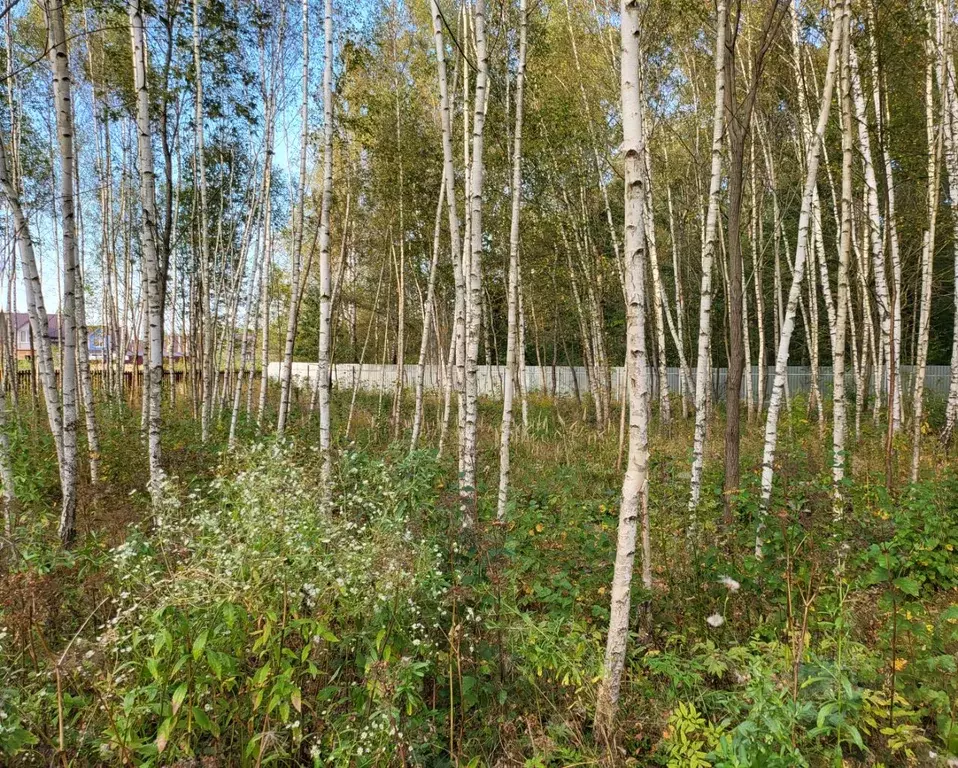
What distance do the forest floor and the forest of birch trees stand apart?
3 cm

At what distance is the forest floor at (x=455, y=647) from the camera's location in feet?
6.09

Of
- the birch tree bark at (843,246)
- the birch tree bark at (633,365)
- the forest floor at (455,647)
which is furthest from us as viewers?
the birch tree bark at (843,246)

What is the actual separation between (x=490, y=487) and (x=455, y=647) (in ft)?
12.1

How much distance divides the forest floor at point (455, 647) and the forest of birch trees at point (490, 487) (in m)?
0.03

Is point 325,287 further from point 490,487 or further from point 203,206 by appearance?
point 203,206

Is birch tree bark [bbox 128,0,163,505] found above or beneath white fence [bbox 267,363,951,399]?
above

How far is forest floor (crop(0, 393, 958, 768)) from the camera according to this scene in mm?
1856

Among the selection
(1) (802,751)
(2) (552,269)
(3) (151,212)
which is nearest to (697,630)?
(1) (802,751)

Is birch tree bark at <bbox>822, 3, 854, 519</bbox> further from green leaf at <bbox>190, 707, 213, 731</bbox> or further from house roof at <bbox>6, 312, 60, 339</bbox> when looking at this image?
house roof at <bbox>6, 312, 60, 339</bbox>

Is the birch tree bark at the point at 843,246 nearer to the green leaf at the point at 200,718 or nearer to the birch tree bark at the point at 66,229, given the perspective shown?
the green leaf at the point at 200,718

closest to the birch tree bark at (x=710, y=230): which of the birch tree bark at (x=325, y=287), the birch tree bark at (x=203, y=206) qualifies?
the birch tree bark at (x=325, y=287)

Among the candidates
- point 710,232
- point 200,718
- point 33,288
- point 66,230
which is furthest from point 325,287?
point 200,718

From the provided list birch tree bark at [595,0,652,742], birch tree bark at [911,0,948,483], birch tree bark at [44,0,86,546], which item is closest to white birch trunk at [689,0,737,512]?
birch tree bark at [595,0,652,742]

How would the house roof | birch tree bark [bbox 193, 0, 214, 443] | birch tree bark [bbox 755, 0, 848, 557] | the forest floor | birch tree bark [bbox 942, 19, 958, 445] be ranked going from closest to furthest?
the forest floor
birch tree bark [bbox 755, 0, 848, 557]
birch tree bark [bbox 942, 19, 958, 445]
birch tree bark [bbox 193, 0, 214, 443]
the house roof
